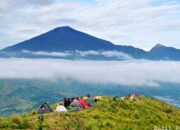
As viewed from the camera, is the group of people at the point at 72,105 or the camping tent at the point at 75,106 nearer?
the group of people at the point at 72,105

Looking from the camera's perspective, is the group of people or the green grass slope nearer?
the green grass slope

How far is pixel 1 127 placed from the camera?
6481 centimetres

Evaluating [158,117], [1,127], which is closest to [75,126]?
[1,127]

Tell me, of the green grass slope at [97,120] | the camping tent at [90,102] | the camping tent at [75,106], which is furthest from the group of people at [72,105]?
the green grass slope at [97,120]

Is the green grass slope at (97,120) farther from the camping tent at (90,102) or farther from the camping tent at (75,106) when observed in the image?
the camping tent at (75,106)

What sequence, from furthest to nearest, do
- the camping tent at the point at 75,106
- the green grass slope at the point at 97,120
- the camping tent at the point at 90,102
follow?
the camping tent at the point at 90,102, the camping tent at the point at 75,106, the green grass slope at the point at 97,120

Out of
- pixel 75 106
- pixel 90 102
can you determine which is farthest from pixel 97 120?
pixel 90 102

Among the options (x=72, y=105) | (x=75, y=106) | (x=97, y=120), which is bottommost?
(x=75, y=106)

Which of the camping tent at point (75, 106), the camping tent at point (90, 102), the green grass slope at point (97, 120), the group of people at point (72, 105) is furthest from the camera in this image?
the camping tent at point (90, 102)

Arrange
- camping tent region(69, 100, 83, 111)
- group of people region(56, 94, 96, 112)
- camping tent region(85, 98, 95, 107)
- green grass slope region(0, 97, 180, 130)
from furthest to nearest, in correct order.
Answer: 1. camping tent region(85, 98, 95, 107)
2. camping tent region(69, 100, 83, 111)
3. group of people region(56, 94, 96, 112)
4. green grass slope region(0, 97, 180, 130)

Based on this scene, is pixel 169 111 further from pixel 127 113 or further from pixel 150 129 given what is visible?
pixel 150 129

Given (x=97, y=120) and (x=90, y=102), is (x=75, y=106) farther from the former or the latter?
(x=97, y=120)

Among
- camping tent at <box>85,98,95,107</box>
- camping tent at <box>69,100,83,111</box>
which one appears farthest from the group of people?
Result: camping tent at <box>85,98,95,107</box>

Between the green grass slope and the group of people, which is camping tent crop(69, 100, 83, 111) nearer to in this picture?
the group of people
